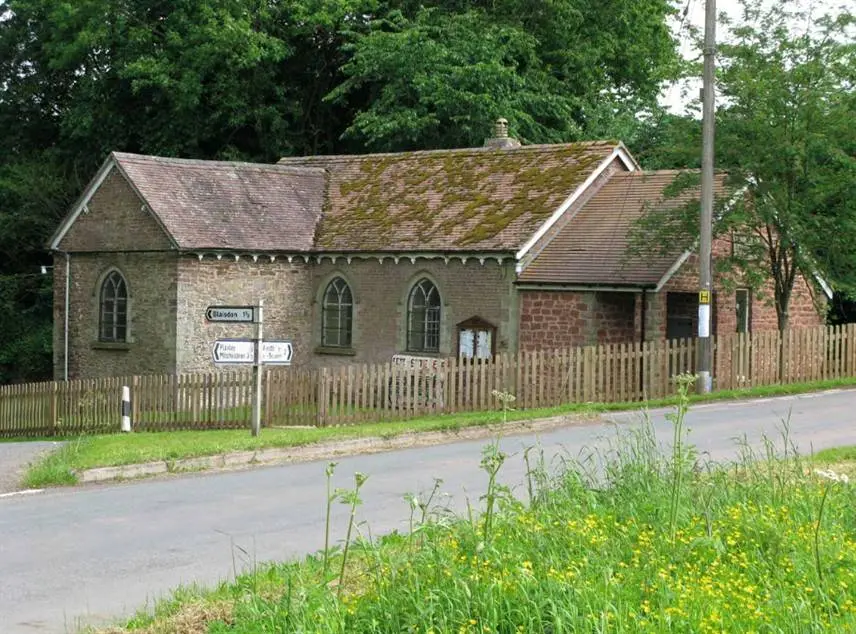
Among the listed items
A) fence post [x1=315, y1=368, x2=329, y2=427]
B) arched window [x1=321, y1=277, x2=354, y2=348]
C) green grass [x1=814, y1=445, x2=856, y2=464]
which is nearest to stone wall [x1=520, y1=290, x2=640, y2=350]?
arched window [x1=321, y1=277, x2=354, y2=348]

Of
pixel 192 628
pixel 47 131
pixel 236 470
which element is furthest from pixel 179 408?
pixel 47 131

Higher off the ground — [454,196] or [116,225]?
[454,196]

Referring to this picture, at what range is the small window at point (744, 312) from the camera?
30078mm

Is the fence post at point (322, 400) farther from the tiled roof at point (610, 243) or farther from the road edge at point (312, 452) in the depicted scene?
the tiled roof at point (610, 243)

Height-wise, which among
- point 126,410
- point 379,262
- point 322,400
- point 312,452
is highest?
point 379,262

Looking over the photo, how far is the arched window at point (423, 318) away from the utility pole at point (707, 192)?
8250mm

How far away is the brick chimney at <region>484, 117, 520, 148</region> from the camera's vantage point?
34.9m

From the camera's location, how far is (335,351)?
33250mm

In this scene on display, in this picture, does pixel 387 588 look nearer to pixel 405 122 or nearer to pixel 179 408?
pixel 179 408

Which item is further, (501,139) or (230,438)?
(501,139)

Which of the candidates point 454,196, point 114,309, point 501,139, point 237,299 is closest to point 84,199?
point 114,309

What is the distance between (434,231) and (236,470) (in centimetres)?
1475

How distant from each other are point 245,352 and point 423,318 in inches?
488

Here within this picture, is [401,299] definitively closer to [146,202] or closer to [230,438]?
[146,202]
